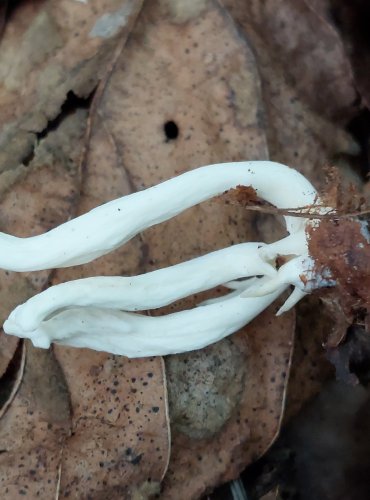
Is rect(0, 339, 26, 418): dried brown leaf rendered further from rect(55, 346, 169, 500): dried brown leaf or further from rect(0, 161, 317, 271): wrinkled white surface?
rect(0, 161, 317, 271): wrinkled white surface

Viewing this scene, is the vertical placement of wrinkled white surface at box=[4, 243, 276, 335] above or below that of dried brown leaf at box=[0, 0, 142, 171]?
below

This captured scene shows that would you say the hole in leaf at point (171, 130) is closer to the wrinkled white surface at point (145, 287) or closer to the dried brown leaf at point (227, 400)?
the wrinkled white surface at point (145, 287)

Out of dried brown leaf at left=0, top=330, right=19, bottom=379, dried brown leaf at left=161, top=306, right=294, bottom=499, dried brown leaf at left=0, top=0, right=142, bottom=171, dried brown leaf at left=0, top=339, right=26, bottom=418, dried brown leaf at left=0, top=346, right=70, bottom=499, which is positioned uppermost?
dried brown leaf at left=0, top=0, right=142, bottom=171

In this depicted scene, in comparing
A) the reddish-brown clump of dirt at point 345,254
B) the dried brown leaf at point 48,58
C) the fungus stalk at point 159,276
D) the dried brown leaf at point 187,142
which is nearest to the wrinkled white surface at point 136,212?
the fungus stalk at point 159,276

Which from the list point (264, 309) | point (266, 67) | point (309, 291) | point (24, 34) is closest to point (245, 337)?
point (264, 309)

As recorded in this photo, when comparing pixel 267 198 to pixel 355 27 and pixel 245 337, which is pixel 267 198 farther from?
pixel 355 27

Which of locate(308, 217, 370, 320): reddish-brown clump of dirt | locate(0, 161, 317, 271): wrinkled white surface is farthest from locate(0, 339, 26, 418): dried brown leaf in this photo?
locate(308, 217, 370, 320): reddish-brown clump of dirt

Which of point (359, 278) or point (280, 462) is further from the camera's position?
point (280, 462)

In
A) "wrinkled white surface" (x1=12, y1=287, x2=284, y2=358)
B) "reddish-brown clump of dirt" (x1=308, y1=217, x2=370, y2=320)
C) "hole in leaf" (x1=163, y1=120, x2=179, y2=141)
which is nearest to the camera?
"reddish-brown clump of dirt" (x1=308, y1=217, x2=370, y2=320)
